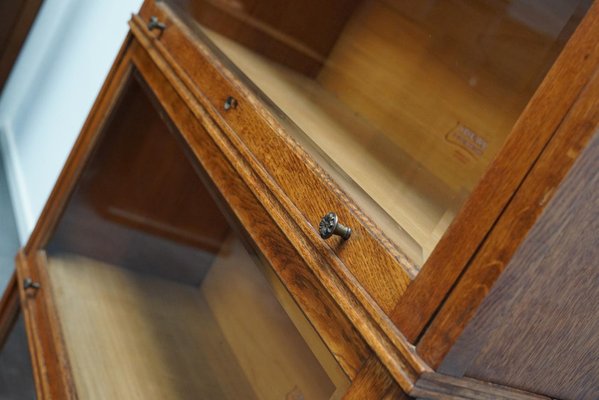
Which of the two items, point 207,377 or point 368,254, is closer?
point 368,254

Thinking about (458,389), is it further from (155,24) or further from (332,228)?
(155,24)

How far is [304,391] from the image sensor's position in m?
0.56

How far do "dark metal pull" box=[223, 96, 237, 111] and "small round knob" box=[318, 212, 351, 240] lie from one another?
0.71ft

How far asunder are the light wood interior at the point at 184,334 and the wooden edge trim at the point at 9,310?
0.09 m

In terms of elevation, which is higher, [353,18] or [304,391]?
[353,18]

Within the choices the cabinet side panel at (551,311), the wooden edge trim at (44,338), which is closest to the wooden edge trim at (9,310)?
the wooden edge trim at (44,338)

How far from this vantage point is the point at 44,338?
0.85m

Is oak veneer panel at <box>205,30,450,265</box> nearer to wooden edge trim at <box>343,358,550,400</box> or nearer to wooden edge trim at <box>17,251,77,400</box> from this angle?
wooden edge trim at <box>343,358,550,400</box>

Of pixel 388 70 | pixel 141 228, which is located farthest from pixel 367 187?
pixel 141 228

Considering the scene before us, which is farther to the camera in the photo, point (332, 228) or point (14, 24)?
point (14, 24)

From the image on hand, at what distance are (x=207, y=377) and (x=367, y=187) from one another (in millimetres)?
311

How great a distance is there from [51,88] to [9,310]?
0.81 m

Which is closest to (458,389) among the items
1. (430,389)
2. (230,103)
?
(430,389)

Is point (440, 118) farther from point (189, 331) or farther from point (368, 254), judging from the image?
point (189, 331)
